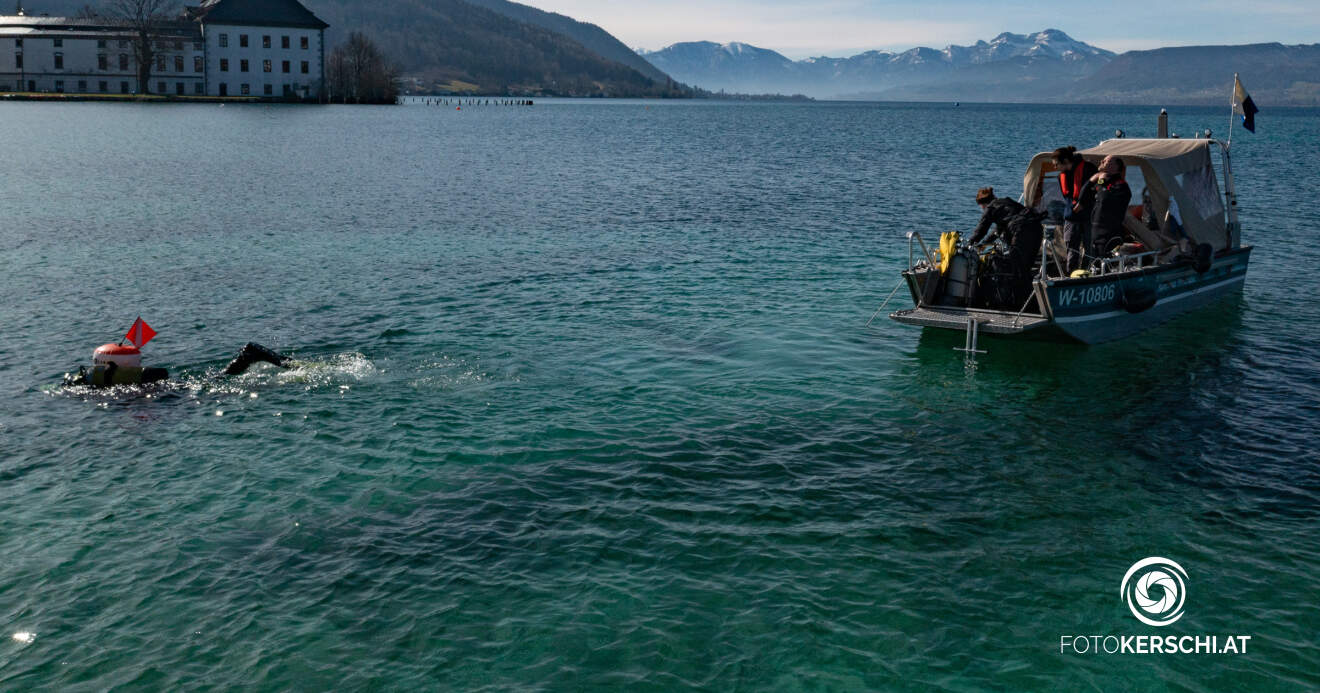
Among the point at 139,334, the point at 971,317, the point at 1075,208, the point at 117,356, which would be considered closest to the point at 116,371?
the point at 117,356

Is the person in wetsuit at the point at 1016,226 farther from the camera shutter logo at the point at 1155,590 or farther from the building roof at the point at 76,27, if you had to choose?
the building roof at the point at 76,27

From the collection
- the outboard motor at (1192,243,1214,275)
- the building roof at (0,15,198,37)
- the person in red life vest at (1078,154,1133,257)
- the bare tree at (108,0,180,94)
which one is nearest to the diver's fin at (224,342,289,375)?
the person in red life vest at (1078,154,1133,257)

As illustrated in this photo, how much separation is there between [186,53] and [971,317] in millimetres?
163535

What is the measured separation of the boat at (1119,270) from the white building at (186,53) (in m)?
159

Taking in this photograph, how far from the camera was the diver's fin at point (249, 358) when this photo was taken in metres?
19.2

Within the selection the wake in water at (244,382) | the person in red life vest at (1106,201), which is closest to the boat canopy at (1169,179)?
the person in red life vest at (1106,201)

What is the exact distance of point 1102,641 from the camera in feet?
34.6

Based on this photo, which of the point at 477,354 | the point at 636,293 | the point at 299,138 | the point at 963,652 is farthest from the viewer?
the point at 299,138

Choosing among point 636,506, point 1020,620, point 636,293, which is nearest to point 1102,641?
point 1020,620

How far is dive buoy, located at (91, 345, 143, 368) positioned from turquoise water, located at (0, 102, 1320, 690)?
0.83 m

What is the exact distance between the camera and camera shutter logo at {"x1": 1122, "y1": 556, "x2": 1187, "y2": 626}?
11.0 m

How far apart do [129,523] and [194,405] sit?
4962 millimetres

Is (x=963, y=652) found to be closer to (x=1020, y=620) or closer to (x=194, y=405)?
(x=1020, y=620)

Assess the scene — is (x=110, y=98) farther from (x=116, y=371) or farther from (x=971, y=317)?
(x=971, y=317)
